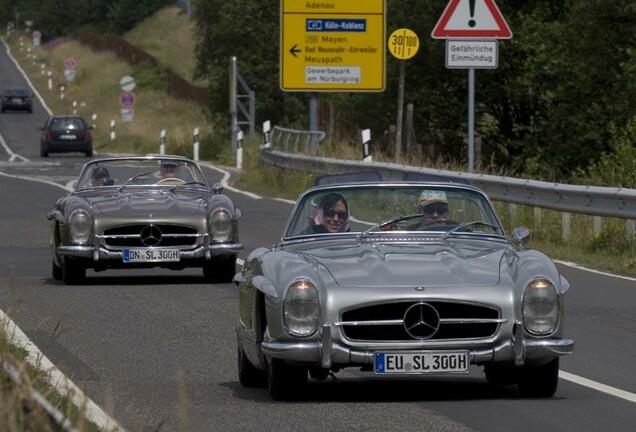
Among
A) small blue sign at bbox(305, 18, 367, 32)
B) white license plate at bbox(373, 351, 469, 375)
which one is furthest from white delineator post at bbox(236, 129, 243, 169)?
white license plate at bbox(373, 351, 469, 375)

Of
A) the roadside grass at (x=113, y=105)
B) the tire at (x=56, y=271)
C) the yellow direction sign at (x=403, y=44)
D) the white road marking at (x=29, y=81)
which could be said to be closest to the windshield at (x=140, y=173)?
the tire at (x=56, y=271)

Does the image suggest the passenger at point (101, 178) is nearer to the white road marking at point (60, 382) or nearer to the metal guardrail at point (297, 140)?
the white road marking at point (60, 382)

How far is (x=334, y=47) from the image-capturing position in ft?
124

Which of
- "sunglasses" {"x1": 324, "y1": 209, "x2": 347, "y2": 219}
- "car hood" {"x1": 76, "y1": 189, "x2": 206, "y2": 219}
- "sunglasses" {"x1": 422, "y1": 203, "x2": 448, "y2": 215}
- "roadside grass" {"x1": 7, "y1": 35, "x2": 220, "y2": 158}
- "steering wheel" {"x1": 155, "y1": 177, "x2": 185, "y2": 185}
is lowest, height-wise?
"roadside grass" {"x1": 7, "y1": 35, "x2": 220, "y2": 158}

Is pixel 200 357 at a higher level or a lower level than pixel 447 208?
lower

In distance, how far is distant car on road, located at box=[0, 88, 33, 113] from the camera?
100 m

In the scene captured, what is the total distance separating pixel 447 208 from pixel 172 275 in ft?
27.8

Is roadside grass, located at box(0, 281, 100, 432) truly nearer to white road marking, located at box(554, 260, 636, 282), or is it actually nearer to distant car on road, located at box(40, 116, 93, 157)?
white road marking, located at box(554, 260, 636, 282)

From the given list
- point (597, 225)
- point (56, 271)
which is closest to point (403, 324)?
point (56, 271)

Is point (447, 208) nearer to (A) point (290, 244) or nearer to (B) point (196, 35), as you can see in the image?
(A) point (290, 244)

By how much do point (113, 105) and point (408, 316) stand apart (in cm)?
8837

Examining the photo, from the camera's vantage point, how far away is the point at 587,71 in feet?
121

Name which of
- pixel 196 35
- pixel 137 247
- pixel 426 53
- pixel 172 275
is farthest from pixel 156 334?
pixel 196 35

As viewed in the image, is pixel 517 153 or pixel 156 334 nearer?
pixel 156 334
